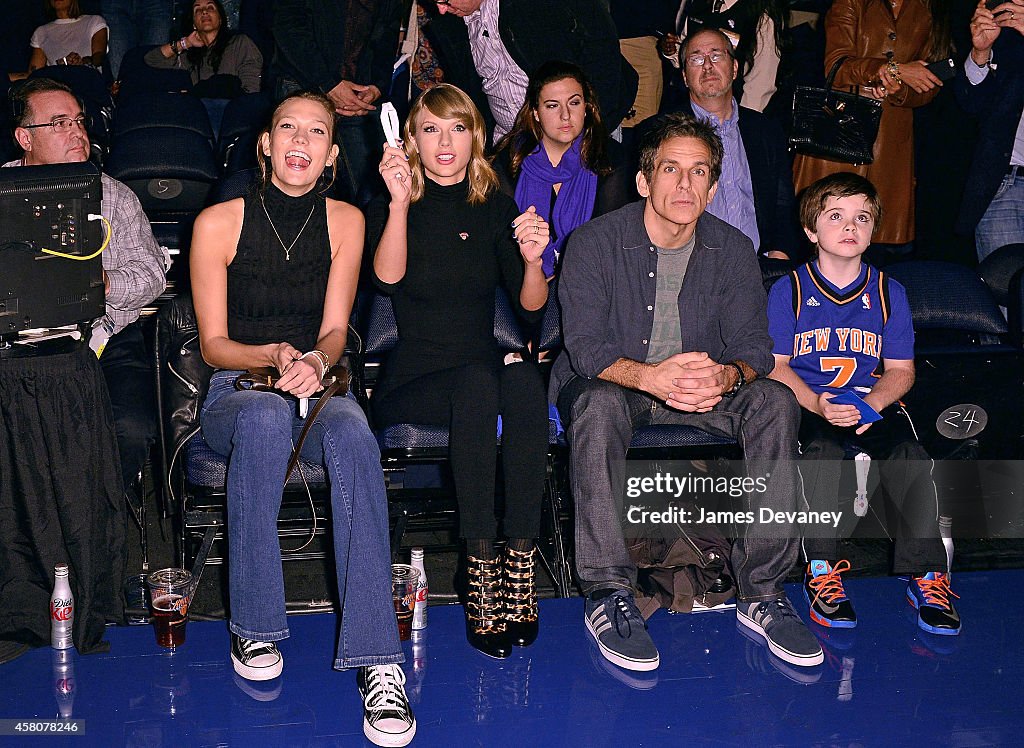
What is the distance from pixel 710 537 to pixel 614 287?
839 mm

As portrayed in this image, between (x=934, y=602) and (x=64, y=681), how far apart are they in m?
2.43

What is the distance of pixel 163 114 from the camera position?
183 inches

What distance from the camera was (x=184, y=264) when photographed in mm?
3871

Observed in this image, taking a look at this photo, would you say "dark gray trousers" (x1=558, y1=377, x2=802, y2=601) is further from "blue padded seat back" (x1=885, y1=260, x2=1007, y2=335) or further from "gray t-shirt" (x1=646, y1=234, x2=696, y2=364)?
"blue padded seat back" (x1=885, y1=260, x2=1007, y2=335)

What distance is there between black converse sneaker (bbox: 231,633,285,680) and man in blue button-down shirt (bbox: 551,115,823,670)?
2.85 ft

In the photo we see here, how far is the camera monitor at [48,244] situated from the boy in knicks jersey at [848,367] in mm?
2077

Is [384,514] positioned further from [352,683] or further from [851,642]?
[851,642]

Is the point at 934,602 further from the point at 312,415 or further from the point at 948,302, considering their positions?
the point at 312,415

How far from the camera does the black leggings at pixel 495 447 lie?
110 inches

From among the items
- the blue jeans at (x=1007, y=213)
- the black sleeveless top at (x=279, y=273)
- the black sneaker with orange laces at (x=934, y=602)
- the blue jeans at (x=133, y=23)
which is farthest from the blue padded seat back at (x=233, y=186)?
the blue jeans at (x=1007, y=213)

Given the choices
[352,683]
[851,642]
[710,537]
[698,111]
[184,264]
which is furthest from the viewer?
[698,111]

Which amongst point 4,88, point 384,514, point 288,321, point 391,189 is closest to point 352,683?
point 384,514

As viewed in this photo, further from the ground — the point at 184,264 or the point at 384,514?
the point at 184,264

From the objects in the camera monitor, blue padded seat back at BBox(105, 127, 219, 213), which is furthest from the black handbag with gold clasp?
the camera monitor
